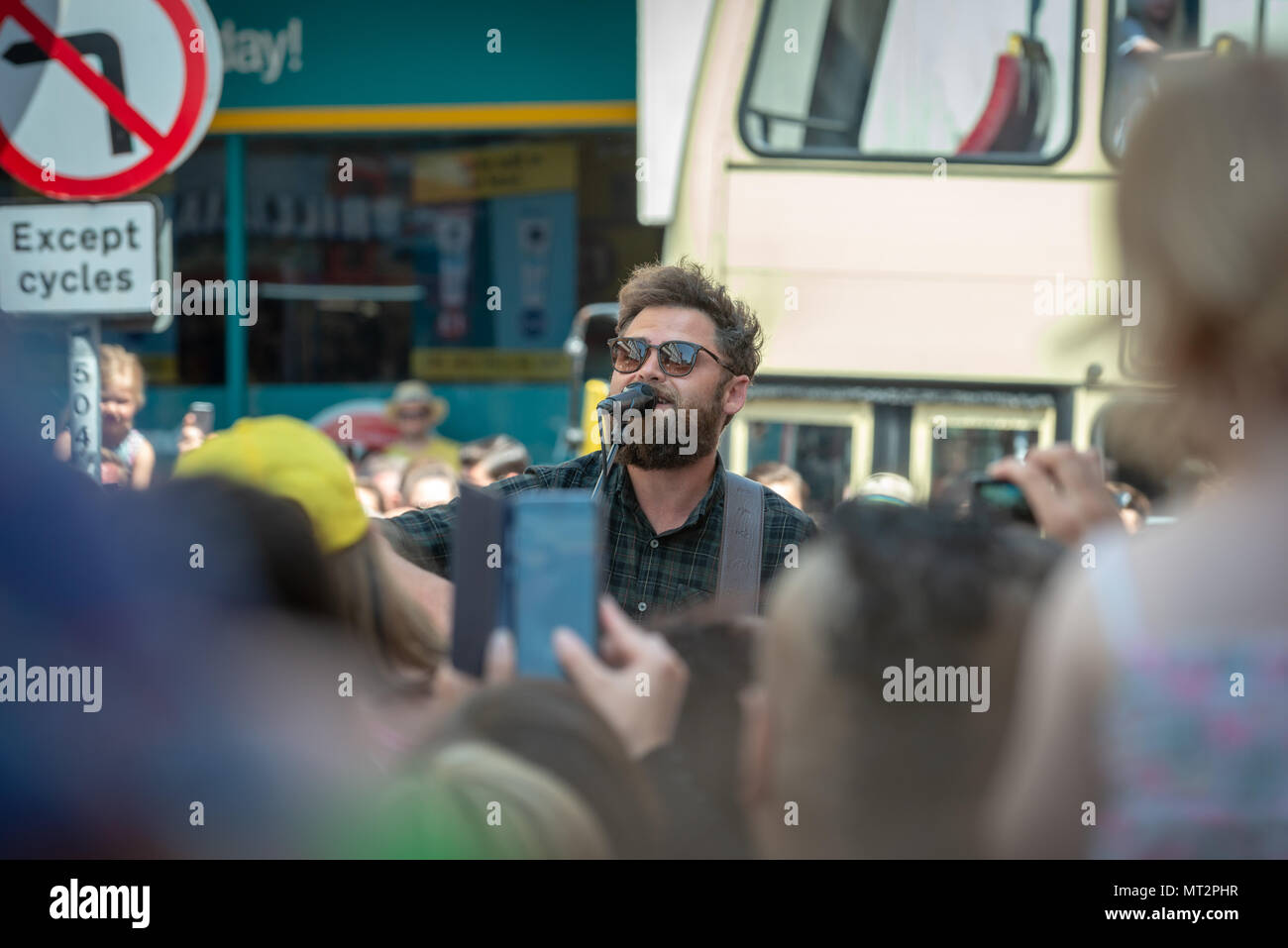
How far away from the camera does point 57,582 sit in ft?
5.30

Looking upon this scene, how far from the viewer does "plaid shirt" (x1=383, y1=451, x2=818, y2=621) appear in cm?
310

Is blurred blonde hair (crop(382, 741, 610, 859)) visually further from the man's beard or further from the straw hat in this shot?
the straw hat

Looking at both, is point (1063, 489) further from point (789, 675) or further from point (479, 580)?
point (479, 580)

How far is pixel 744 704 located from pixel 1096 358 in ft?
13.4

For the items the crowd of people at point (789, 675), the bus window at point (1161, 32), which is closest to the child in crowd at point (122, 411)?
the crowd of people at point (789, 675)

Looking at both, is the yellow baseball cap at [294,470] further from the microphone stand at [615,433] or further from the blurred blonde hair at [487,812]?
the microphone stand at [615,433]

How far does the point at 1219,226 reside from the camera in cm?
143

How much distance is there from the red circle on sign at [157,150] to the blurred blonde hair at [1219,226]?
Answer: 2640 mm

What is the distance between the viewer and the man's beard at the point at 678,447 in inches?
126

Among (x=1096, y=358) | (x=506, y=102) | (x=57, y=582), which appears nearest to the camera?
(x=57, y=582)

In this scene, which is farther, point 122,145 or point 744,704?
point 122,145

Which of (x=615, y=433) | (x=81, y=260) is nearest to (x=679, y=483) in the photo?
(x=615, y=433)

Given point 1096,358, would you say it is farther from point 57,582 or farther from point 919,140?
point 57,582
